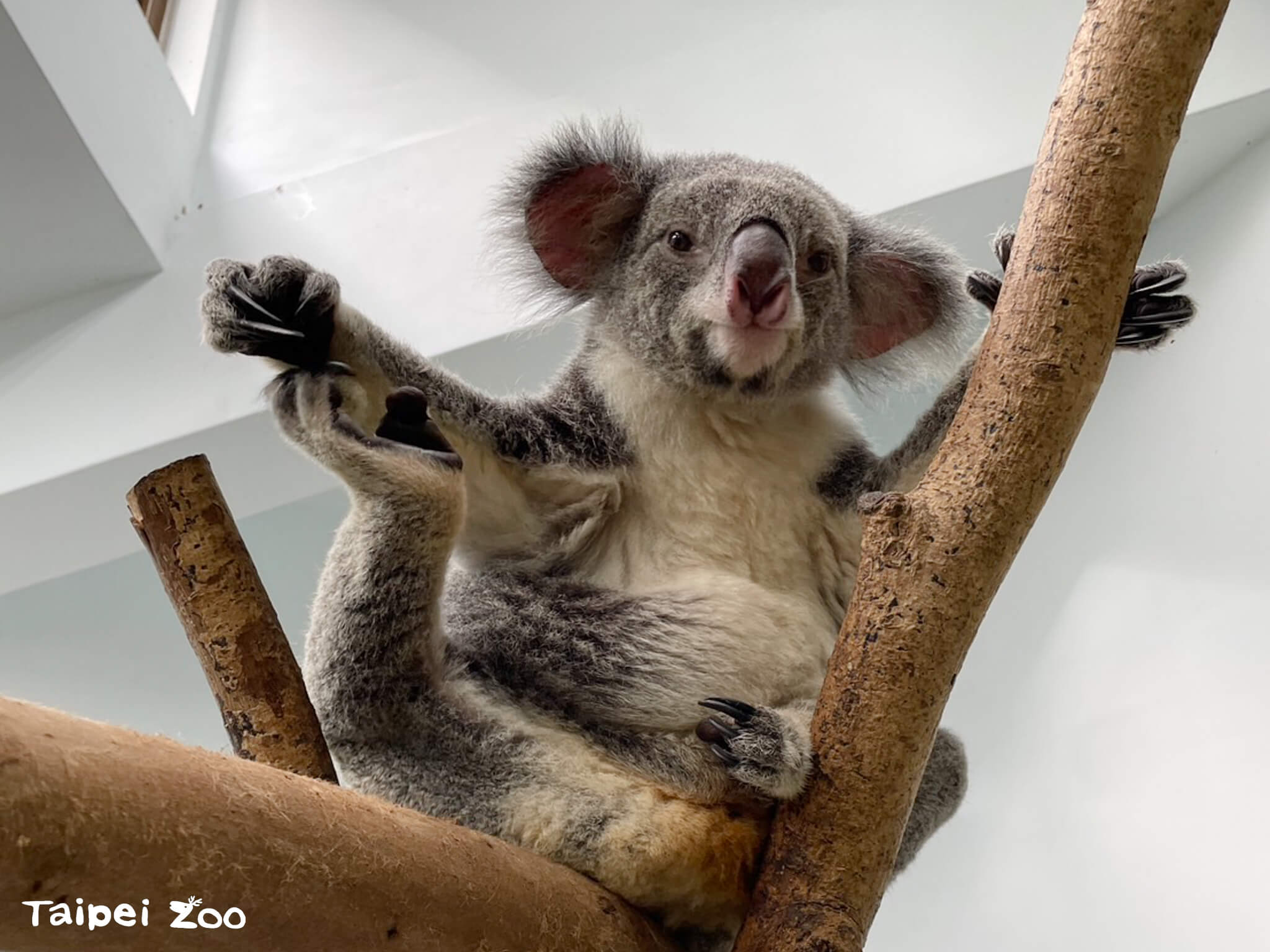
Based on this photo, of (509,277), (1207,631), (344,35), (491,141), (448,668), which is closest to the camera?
(448,668)

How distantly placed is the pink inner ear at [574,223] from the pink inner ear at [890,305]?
49 cm

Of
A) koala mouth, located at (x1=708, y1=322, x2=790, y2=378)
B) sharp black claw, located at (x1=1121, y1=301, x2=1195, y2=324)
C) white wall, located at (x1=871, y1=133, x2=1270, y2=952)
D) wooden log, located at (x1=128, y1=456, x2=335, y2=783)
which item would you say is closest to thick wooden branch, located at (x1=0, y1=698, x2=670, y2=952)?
wooden log, located at (x1=128, y1=456, x2=335, y2=783)

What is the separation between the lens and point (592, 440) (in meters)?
1.85

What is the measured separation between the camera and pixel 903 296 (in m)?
2.12

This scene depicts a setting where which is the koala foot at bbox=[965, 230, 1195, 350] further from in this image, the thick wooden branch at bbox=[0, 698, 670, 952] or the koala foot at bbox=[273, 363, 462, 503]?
the thick wooden branch at bbox=[0, 698, 670, 952]

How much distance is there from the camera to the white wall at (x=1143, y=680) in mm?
2732

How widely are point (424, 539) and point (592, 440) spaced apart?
1.49ft

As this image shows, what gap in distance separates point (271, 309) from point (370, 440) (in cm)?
24

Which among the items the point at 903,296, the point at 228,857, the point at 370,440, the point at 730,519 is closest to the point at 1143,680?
the point at 903,296

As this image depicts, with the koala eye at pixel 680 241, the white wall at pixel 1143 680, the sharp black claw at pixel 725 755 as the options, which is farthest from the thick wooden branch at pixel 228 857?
the white wall at pixel 1143 680

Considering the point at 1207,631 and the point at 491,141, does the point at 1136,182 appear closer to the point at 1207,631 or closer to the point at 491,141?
the point at 1207,631

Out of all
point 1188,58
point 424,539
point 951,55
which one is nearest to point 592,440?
point 424,539

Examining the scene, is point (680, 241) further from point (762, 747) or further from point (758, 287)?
point (762, 747)

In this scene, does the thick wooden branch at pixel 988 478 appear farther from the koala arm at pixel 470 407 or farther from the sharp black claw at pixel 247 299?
the sharp black claw at pixel 247 299
